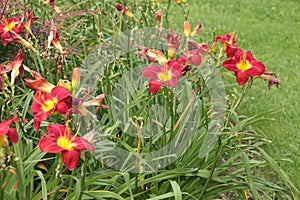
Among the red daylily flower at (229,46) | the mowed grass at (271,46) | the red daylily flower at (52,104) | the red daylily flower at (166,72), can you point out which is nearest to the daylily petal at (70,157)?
the red daylily flower at (52,104)

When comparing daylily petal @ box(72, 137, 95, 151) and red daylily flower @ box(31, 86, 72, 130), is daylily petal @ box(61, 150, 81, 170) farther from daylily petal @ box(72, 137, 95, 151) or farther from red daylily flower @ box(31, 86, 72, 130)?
red daylily flower @ box(31, 86, 72, 130)

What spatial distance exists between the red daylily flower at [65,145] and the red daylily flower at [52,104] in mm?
79

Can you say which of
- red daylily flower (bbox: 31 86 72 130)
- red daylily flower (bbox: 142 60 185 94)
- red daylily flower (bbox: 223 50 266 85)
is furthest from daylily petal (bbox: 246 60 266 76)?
red daylily flower (bbox: 31 86 72 130)

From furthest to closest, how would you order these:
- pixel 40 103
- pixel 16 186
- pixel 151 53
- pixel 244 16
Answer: pixel 244 16 → pixel 151 53 → pixel 16 186 → pixel 40 103

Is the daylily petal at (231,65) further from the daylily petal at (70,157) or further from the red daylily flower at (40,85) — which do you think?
the daylily petal at (70,157)

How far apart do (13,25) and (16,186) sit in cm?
91

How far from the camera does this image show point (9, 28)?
268 centimetres

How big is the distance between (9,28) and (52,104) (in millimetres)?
929

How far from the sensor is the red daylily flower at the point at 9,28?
261 centimetres

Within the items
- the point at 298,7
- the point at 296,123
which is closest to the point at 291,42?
the point at 298,7

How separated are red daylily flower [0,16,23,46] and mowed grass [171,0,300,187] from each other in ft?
5.49

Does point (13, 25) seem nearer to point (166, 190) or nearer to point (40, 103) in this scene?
point (40, 103)

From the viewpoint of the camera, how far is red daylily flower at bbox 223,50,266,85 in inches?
91.0

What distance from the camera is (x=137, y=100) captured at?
2.78 metres
